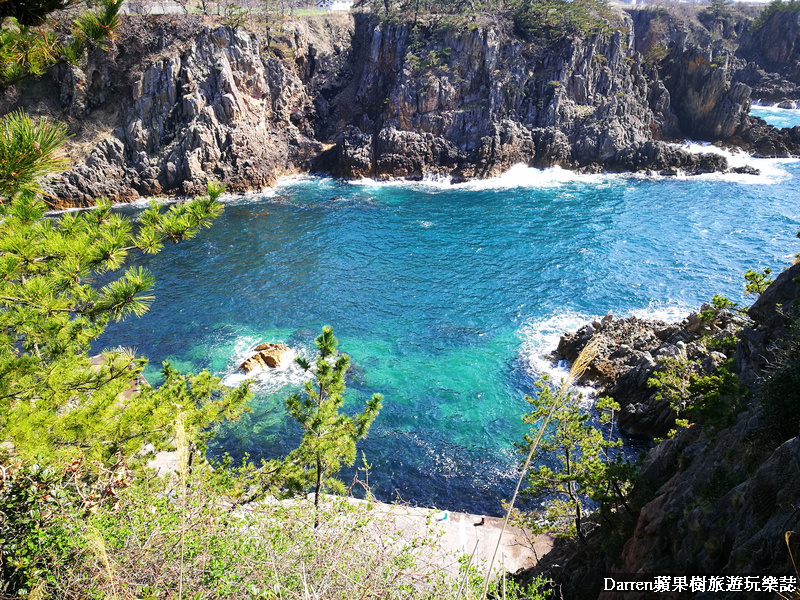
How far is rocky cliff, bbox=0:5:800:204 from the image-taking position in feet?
178

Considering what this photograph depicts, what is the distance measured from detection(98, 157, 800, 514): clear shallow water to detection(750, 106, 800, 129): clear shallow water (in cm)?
2103

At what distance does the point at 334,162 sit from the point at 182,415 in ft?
185

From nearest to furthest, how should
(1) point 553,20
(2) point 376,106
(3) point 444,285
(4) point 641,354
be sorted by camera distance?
(4) point 641,354 → (3) point 444,285 → (1) point 553,20 → (2) point 376,106

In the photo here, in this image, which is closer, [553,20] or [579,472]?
[579,472]

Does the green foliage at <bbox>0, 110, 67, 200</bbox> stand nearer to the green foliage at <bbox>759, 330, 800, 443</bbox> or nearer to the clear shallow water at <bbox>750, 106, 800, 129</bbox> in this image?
the green foliage at <bbox>759, 330, 800, 443</bbox>

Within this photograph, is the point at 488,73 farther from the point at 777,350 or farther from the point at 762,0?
the point at 762,0

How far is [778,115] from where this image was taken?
77.7 meters

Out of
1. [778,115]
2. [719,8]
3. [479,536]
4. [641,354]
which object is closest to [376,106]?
Result: [641,354]

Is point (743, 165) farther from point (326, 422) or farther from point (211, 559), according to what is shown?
point (211, 559)

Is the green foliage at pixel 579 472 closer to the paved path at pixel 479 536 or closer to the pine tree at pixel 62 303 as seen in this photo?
the paved path at pixel 479 536

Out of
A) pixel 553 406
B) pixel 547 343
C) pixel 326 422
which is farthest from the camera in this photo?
pixel 547 343

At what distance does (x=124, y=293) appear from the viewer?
26.6 feet

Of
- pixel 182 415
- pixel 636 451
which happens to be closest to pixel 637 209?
pixel 636 451

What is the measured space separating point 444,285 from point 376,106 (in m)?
40.8
